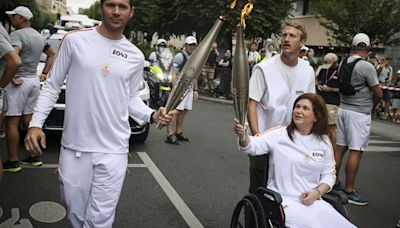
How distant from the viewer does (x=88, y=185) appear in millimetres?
2984

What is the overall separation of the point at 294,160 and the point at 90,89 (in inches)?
60.3

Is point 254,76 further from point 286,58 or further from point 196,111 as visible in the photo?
point 196,111

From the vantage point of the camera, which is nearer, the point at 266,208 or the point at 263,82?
the point at 266,208

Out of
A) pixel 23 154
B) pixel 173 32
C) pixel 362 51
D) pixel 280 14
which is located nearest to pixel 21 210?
pixel 23 154

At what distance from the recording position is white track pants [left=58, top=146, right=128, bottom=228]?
2.96 meters

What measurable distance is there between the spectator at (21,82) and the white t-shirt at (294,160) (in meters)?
3.37

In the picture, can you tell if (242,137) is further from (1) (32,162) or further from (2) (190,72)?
(1) (32,162)

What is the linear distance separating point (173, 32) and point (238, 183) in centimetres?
2460

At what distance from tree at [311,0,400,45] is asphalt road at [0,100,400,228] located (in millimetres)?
13489

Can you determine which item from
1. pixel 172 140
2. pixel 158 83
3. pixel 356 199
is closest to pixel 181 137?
pixel 172 140

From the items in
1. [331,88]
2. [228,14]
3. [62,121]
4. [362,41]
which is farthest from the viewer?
[228,14]

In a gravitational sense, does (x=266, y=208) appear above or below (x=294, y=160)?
below

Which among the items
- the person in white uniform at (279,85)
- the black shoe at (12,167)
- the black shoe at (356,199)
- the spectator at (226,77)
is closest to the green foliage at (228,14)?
the spectator at (226,77)

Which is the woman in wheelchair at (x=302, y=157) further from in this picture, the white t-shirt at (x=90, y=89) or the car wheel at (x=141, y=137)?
the car wheel at (x=141, y=137)
